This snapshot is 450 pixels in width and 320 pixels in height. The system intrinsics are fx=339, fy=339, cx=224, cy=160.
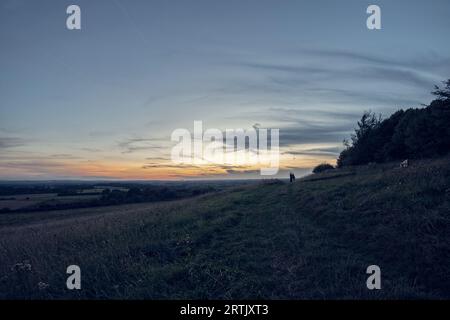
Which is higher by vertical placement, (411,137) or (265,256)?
(411,137)

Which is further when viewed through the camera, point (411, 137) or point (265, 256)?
point (411, 137)

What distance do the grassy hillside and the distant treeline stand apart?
24869 mm

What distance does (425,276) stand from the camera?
22.4 feet

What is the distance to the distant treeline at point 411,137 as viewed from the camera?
3394 centimetres

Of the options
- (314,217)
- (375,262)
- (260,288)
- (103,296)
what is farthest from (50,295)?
(314,217)

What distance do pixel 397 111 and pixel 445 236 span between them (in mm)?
52707

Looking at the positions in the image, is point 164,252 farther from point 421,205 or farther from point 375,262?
point 421,205

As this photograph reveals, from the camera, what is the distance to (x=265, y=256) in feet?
27.2

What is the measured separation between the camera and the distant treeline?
3394 cm

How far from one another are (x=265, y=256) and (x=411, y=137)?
36863mm

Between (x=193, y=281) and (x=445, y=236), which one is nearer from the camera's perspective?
(x=193, y=281)

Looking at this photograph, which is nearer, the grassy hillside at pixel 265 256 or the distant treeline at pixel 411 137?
the grassy hillside at pixel 265 256

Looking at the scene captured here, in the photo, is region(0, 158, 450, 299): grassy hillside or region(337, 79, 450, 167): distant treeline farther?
region(337, 79, 450, 167): distant treeline

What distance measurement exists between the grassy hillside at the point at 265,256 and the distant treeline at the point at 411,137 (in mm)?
24869
